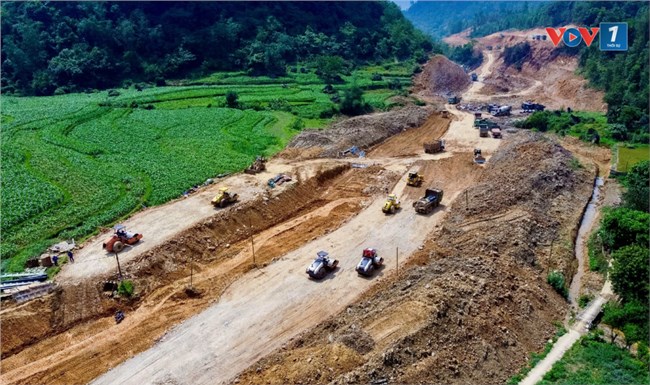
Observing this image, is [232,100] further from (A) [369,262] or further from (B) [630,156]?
(B) [630,156]

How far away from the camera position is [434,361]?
86.0 ft

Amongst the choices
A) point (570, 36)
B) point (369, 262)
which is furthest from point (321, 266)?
point (570, 36)

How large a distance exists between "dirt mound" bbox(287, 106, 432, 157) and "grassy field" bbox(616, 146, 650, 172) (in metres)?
27.3

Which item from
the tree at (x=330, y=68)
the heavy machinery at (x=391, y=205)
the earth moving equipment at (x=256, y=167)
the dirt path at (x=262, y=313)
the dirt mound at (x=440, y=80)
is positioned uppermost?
the tree at (x=330, y=68)

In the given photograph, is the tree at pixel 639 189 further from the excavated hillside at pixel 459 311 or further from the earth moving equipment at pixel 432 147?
the earth moving equipment at pixel 432 147

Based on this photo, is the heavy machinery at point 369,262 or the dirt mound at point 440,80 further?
the dirt mound at point 440,80

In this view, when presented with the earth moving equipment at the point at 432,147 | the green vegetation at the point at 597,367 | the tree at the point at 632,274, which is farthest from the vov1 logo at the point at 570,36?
the green vegetation at the point at 597,367

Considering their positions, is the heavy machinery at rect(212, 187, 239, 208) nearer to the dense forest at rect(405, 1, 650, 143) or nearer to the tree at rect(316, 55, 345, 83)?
the dense forest at rect(405, 1, 650, 143)

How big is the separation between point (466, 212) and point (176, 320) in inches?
1024

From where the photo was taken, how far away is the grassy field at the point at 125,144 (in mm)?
42656

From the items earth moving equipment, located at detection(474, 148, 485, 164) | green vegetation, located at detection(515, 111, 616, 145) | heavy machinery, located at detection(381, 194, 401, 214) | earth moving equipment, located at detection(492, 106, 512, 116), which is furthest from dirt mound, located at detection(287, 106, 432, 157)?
earth moving equipment, located at detection(492, 106, 512, 116)

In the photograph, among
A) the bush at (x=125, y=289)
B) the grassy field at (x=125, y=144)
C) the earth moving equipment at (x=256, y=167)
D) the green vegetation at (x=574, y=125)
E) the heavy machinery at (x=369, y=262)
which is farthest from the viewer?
the green vegetation at (x=574, y=125)

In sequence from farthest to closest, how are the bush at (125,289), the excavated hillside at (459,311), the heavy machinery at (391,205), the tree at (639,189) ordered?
the heavy machinery at (391,205) < the tree at (639,189) < the bush at (125,289) < the excavated hillside at (459,311)

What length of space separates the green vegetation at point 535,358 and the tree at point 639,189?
16.7m
